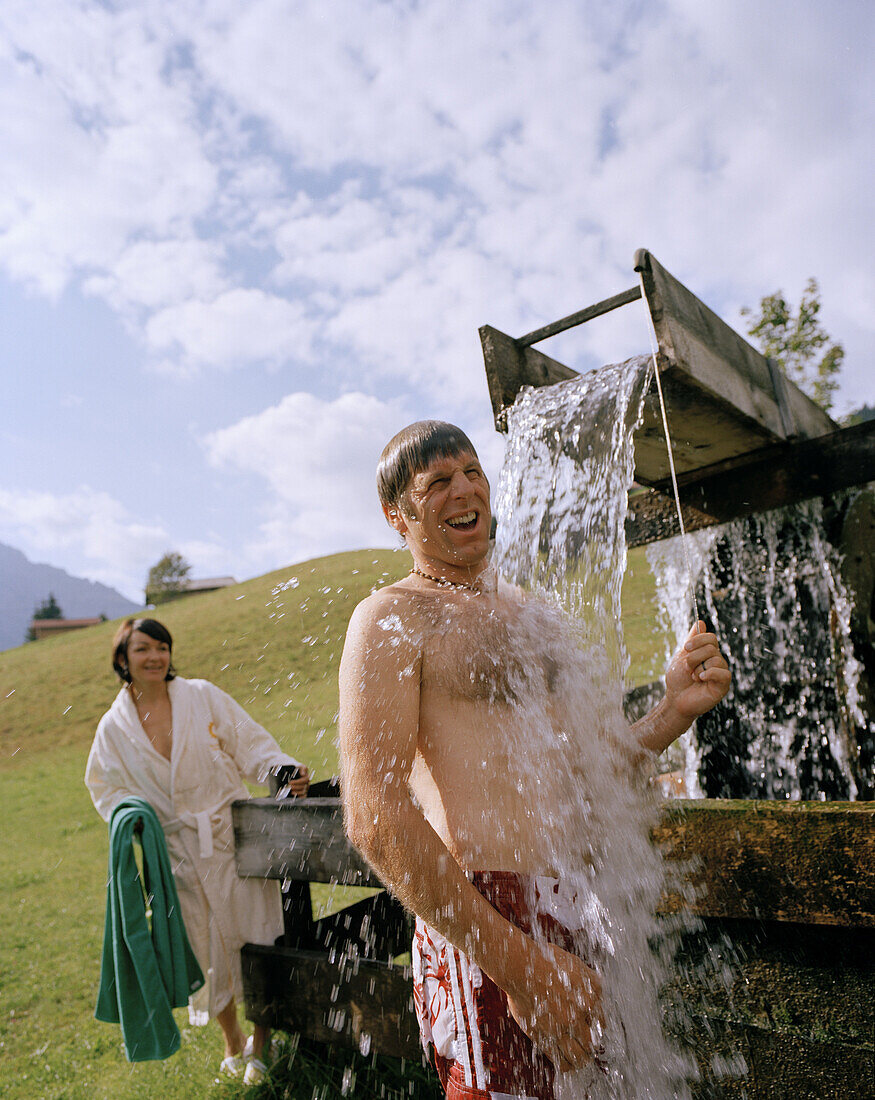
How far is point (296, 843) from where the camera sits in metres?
3.01

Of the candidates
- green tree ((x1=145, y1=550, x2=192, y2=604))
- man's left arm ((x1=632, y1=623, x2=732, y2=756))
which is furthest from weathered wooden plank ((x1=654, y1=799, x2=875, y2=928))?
green tree ((x1=145, y1=550, x2=192, y2=604))

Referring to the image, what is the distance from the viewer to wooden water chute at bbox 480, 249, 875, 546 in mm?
2930

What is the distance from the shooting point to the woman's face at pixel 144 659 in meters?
4.41

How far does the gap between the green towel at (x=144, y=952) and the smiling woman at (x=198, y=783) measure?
10.5 inches

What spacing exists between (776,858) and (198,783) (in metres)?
3.52

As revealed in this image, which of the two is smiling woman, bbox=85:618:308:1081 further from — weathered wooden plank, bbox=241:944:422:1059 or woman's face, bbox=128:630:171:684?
weathered wooden plank, bbox=241:944:422:1059

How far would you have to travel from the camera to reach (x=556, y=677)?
2131mm

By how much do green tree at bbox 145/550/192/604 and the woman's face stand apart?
260ft

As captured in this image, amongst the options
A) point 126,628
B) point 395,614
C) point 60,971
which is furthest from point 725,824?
point 60,971

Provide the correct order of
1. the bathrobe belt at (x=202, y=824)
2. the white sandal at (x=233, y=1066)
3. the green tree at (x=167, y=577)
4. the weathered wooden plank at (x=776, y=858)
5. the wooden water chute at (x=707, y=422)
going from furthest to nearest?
the green tree at (x=167, y=577) < the bathrobe belt at (x=202, y=824) < the white sandal at (x=233, y=1066) < the wooden water chute at (x=707, y=422) < the weathered wooden plank at (x=776, y=858)

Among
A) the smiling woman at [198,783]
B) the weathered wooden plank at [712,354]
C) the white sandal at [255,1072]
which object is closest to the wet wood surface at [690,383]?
the weathered wooden plank at [712,354]

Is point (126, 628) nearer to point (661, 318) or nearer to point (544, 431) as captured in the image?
point (544, 431)

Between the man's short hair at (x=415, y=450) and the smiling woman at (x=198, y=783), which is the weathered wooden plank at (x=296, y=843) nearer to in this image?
the smiling woman at (x=198, y=783)

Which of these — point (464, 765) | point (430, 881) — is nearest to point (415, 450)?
point (464, 765)
